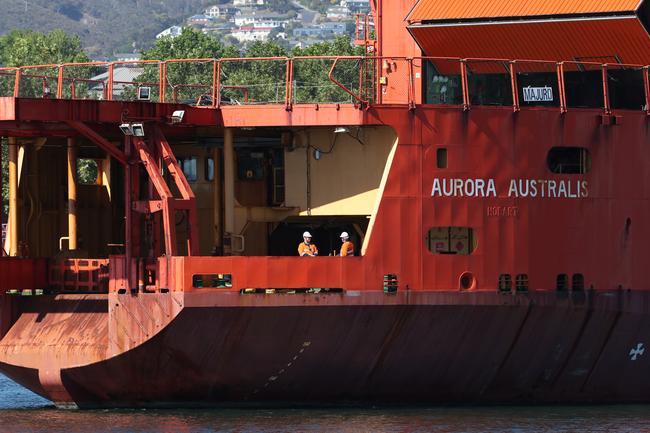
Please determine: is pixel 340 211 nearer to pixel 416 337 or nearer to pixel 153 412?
pixel 416 337

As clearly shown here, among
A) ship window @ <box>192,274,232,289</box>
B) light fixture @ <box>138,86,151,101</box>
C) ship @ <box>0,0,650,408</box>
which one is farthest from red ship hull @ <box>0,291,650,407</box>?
light fixture @ <box>138,86,151,101</box>

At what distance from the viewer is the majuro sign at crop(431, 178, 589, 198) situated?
100 feet

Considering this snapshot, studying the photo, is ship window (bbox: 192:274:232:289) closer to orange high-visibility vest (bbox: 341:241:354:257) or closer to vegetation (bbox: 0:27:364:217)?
orange high-visibility vest (bbox: 341:241:354:257)

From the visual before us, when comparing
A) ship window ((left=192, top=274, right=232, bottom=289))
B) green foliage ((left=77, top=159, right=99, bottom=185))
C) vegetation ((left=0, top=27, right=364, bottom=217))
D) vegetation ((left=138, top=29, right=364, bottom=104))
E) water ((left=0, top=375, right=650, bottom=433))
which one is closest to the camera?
water ((left=0, top=375, right=650, bottom=433))

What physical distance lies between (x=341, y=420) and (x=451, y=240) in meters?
3.84

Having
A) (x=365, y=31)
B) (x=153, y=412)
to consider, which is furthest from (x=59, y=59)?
(x=153, y=412)

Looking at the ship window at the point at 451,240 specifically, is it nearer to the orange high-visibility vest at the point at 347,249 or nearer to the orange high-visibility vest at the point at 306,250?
the orange high-visibility vest at the point at 347,249

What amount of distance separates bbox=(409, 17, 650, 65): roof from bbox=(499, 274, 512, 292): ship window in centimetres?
459

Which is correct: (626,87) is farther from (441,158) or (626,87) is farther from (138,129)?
(138,129)

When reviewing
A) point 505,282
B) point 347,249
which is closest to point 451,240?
point 505,282

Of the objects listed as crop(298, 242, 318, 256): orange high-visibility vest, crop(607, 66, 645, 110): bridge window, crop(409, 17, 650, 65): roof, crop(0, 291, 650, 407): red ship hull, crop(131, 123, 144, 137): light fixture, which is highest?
crop(409, 17, 650, 65): roof

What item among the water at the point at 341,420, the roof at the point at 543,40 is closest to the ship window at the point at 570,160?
the roof at the point at 543,40

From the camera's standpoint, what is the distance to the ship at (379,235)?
2978 cm

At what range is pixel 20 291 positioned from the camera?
31.3m
